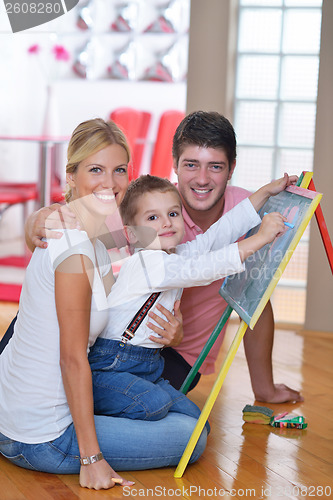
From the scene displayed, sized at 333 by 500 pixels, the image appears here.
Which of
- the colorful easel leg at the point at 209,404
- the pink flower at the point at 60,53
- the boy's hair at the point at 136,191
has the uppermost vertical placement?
the pink flower at the point at 60,53

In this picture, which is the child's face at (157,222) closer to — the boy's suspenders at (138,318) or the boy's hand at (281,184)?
the boy's suspenders at (138,318)

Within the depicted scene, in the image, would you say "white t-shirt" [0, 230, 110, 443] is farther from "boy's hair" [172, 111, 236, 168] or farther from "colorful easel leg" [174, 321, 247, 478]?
"boy's hair" [172, 111, 236, 168]

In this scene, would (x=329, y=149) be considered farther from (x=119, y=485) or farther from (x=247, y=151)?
(x=119, y=485)

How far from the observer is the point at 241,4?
144 inches

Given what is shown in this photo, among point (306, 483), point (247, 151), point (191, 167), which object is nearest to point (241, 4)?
point (247, 151)

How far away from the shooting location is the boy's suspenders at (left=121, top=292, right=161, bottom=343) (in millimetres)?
1854

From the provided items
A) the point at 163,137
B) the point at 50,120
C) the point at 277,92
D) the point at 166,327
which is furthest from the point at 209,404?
the point at 50,120

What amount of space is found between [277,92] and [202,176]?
1645 millimetres

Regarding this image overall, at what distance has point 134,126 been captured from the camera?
514 centimetres

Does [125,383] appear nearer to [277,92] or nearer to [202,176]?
[202,176]

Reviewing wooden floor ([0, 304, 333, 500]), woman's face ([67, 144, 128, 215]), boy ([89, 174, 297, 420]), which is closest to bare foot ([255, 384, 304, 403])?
wooden floor ([0, 304, 333, 500])

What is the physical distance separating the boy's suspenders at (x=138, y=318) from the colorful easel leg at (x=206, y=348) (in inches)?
11.5

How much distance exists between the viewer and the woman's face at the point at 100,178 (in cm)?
183

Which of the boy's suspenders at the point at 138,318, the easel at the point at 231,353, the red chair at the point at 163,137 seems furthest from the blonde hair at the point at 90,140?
the red chair at the point at 163,137
